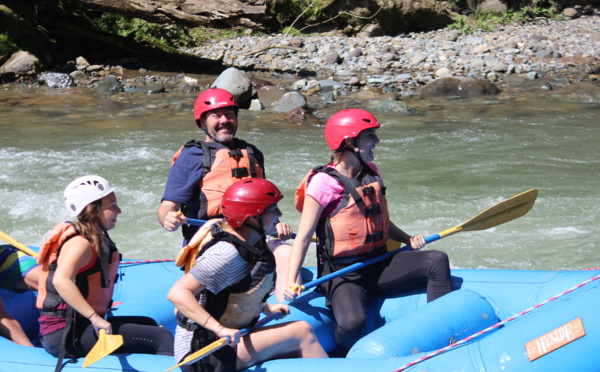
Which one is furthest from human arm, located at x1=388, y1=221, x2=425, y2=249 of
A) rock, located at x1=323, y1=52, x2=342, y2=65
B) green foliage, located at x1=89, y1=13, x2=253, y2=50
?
green foliage, located at x1=89, y1=13, x2=253, y2=50

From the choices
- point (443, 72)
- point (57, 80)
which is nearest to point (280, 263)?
point (57, 80)

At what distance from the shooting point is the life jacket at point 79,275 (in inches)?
97.1

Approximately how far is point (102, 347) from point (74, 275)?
261 mm

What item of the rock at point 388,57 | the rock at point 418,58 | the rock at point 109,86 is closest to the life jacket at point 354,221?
the rock at point 109,86

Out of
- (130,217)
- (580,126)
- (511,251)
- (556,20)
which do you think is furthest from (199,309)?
(556,20)

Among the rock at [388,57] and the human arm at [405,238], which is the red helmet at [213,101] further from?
the rock at [388,57]

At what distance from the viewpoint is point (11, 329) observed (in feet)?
9.23

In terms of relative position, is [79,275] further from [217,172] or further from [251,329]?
[217,172]

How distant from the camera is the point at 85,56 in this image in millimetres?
12453

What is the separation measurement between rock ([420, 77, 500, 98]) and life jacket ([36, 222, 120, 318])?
8.45 meters

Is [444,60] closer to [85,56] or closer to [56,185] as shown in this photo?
[85,56]

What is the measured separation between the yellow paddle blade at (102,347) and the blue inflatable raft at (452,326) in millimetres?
122

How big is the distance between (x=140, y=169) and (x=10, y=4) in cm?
606

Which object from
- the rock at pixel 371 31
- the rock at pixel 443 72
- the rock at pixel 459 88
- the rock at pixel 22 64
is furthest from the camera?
the rock at pixel 371 31
